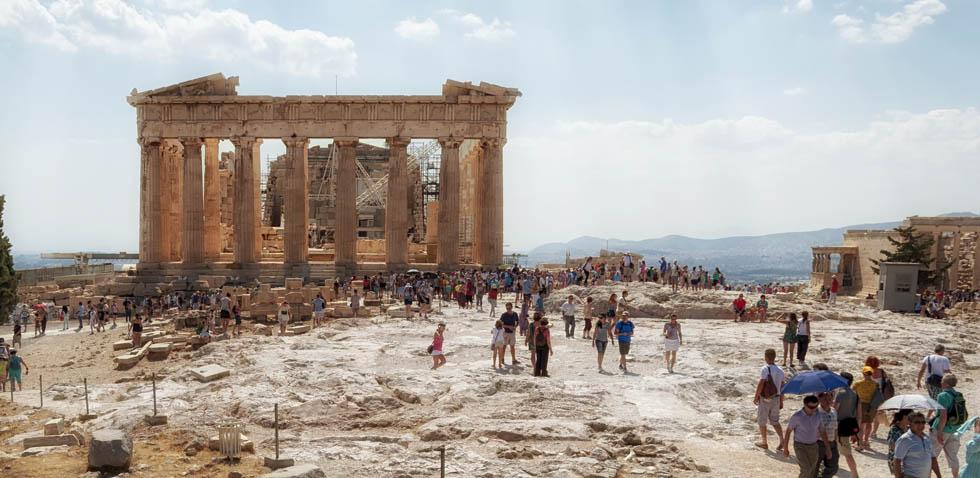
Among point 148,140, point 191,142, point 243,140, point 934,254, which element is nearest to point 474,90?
point 243,140

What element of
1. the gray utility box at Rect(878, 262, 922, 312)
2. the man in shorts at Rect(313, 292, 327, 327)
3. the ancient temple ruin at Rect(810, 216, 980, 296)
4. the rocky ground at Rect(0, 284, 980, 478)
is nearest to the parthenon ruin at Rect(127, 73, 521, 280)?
the man in shorts at Rect(313, 292, 327, 327)

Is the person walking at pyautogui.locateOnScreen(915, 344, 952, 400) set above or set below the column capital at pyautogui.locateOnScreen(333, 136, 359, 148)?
below

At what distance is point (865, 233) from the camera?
53156mm

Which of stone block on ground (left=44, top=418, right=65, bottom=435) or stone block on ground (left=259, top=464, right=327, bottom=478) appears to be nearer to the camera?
stone block on ground (left=259, top=464, right=327, bottom=478)

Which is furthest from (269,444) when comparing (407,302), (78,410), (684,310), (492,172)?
(492,172)

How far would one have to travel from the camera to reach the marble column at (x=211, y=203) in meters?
40.3

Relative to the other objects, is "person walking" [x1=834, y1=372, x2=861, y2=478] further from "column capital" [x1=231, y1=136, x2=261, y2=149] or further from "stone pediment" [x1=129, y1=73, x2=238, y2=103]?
"stone pediment" [x1=129, y1=73, x2=238, y2=103]

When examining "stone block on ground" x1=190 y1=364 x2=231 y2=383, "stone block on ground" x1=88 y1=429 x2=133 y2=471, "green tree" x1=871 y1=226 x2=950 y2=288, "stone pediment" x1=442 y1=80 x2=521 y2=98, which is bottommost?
"stone block on ground" x1=88 y1=429 x2=133 y2=471

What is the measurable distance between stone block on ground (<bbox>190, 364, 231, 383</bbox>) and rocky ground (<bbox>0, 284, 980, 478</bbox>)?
0.20m

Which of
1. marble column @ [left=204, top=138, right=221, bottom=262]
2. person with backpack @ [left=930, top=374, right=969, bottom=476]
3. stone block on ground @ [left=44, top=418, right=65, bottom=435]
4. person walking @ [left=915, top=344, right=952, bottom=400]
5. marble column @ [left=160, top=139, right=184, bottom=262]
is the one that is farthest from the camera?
marble column @ [left=204, top=138, right=221, bottom=262]

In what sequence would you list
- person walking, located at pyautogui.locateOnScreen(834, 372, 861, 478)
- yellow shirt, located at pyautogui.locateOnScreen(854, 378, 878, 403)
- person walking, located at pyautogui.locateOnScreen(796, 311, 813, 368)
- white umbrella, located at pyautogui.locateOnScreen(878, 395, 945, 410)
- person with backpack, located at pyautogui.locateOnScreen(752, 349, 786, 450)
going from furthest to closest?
person walking, located at pyautogui.locateOnScreen(796, 311, 813, 368), yellow shirt, located at pyautogui.locateOnScreen(854, 378, 878, 403), person with backpack, located at pyautogui.locateOnScreen(752, 349, 786, 450), person walking, located at pyautogui.locateOnScreen(834, 372, 861, 478), white umbrella, located at pyautogui.locateOnScreen(878, 395, 945, 410)

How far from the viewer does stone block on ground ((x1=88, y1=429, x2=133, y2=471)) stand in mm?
10273

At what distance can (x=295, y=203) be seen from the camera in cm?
3797

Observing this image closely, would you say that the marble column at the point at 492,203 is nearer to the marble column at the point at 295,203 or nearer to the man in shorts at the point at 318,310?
the marble column at the point at 295,203
